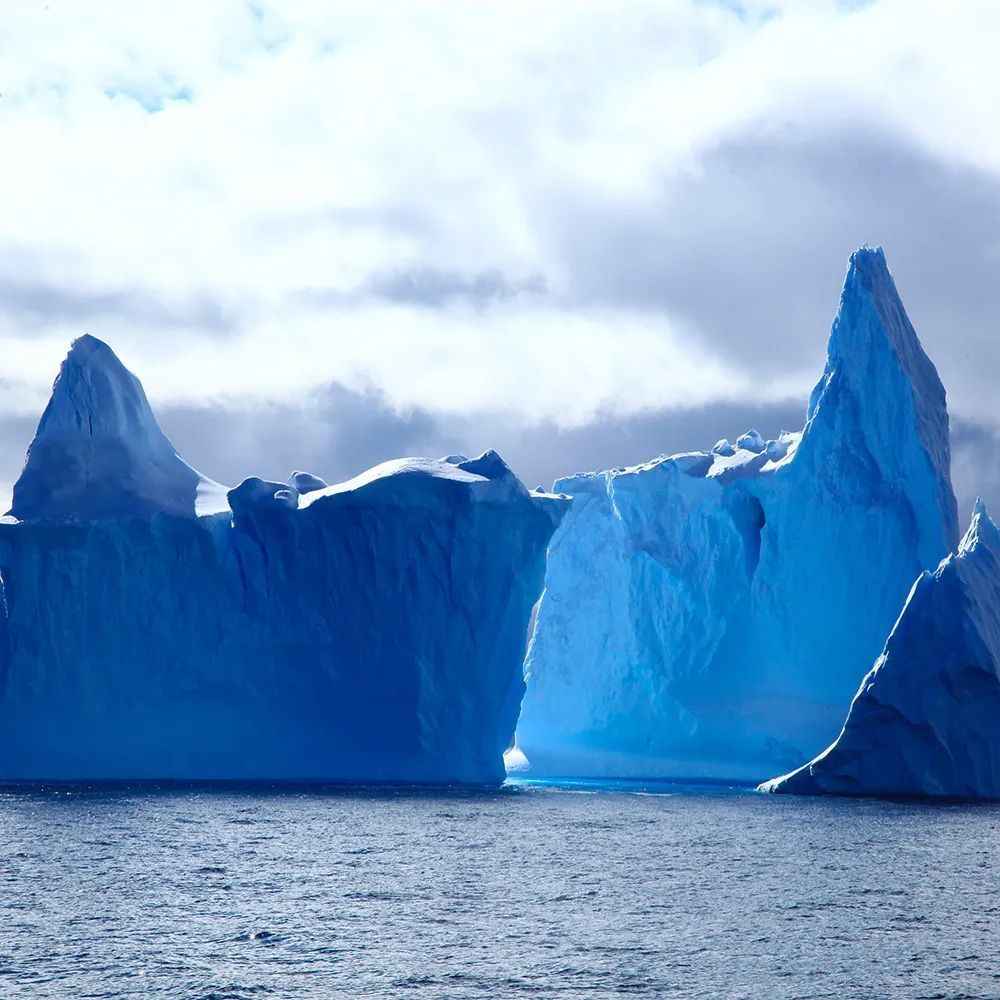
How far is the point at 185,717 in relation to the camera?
81.1 feet

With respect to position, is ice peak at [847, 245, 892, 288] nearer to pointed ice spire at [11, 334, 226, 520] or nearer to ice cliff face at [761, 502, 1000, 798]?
ice cliff face at [761, 502, 1000, 798]

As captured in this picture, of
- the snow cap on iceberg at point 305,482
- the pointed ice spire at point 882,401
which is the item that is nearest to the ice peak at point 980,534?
the pointed ice spire at point 882,401

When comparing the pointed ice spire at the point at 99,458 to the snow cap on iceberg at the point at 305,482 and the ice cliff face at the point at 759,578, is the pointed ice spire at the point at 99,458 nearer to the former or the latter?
the snow cap on iceberg at the point at 305,482

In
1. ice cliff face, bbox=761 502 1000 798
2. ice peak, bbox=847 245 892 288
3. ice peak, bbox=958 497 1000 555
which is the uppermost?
ice peak, bbox=847 245 892 288

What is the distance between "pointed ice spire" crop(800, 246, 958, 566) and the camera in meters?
25.7

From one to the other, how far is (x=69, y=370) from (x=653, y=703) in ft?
44.0


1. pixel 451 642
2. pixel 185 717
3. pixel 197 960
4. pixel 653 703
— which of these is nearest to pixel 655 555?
pixel 653 703

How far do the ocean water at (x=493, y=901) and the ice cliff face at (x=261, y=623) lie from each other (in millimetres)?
3143

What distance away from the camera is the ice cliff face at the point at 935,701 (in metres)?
20.1

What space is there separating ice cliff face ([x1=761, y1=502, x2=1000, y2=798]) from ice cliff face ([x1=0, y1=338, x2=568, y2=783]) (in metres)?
7.00

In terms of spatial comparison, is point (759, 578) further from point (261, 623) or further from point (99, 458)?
point (99, 458)

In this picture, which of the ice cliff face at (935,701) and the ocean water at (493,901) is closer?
the ocean water at (493,901)

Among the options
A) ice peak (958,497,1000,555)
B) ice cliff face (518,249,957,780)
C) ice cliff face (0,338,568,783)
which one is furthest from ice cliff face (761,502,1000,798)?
ice cliff face (0,338,568,783)

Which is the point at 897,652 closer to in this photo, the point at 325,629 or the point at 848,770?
the point at 848,770
